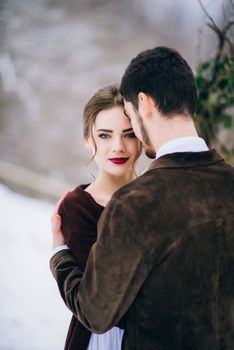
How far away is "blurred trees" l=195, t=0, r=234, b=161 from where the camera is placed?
98.7 inches

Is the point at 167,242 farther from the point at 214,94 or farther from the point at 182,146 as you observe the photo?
the point at 214,94

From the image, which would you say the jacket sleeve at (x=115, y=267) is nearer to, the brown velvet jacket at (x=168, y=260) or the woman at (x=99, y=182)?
the brown velvet jacket at (x=168, y=260)

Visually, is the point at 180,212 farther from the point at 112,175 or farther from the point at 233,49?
the point at 233,49

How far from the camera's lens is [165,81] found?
3.76 ft

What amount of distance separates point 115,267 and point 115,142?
1.90 ft

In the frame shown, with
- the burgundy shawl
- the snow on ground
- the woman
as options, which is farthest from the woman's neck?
the snow on ground

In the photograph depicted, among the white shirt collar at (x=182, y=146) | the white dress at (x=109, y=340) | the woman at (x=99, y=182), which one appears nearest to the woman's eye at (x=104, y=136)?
the woman at (x=99, y=182)

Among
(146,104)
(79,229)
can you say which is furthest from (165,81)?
(79,229)

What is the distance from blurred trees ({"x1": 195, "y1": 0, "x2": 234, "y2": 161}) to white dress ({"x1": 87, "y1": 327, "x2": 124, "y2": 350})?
5.04 feet

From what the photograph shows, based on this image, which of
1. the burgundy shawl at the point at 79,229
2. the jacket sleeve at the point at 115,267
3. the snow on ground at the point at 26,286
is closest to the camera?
the jacket sleeve at the point at 115,267

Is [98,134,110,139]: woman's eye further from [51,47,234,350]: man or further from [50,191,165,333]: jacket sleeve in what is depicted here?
[50,191,165,333]: jacket sleeve

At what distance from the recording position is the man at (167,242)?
3.45 ft

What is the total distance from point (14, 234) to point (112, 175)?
1.19m

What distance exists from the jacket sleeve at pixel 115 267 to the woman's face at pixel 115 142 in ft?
1.57
